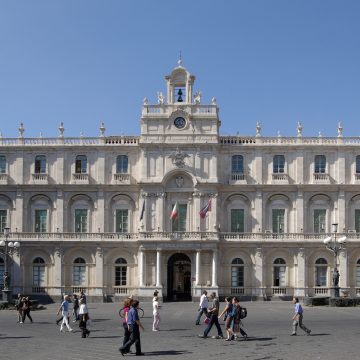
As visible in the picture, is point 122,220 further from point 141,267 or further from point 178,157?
point 178,157

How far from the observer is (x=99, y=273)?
2817 inches

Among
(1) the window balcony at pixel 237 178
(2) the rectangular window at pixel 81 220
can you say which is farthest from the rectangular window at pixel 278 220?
(2) the rectangular window at pixel 81 220

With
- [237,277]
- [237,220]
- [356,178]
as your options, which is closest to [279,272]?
[237,277]

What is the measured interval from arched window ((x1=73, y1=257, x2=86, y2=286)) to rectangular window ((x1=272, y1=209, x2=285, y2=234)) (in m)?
18.8

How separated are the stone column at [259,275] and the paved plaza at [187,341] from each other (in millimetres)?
23212

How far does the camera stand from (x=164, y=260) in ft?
232

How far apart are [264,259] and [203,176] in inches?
389

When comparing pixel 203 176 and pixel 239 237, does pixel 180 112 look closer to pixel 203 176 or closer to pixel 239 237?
pixel 203 176

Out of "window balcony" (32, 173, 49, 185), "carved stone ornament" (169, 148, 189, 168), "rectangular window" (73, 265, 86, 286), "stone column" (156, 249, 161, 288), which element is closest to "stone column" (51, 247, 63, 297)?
"rectangular window" (73, 265, 86, 286)

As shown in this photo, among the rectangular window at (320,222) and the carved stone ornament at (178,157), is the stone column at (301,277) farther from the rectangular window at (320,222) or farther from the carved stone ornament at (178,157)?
the carved stone ornament at (178,157)

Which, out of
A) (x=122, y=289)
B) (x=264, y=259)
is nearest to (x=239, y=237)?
(x=264, y=259)

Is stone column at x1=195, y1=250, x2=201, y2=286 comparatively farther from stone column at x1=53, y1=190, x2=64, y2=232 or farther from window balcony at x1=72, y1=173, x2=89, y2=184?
stone column at x1=53, y1=190, x2=64, y2=232

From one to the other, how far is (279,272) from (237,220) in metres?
6.41

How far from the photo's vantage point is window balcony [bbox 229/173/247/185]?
237 ft
